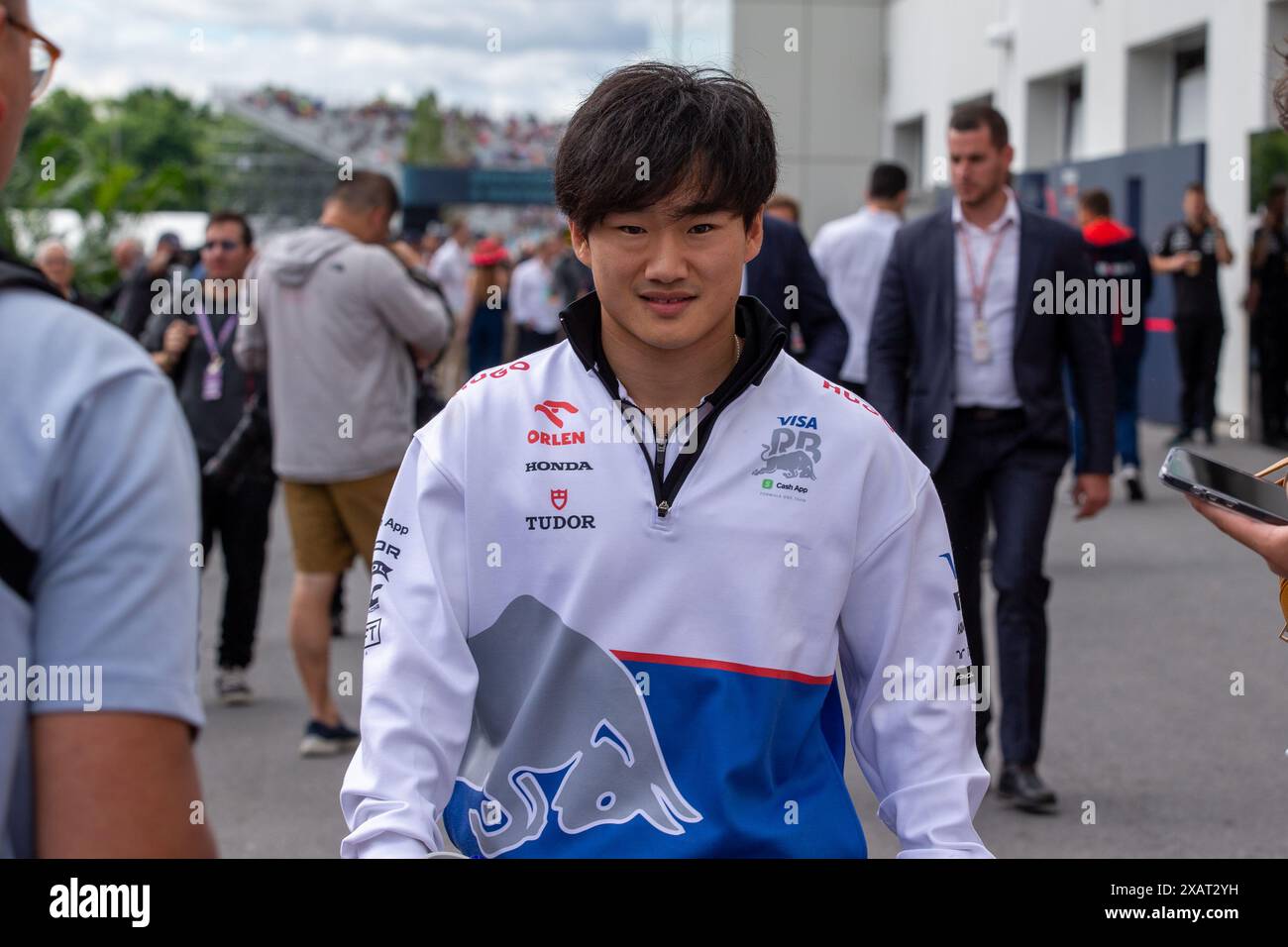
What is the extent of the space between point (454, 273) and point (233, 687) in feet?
52.7

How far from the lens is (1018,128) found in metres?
24.5

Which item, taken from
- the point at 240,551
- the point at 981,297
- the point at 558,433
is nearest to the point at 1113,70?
the point at 240,551

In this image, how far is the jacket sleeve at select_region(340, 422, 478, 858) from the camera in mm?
2172

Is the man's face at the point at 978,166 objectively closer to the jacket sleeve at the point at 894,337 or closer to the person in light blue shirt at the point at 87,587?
the jacket sleeve at the point at 894,337

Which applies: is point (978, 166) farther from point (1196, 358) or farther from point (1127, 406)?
point (1196, 358)

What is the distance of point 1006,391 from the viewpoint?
5.95m

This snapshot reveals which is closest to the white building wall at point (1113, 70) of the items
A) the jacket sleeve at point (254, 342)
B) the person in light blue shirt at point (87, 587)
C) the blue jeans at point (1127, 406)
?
the blue jeans at point (1127, 406)

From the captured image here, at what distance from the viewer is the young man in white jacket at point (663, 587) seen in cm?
227

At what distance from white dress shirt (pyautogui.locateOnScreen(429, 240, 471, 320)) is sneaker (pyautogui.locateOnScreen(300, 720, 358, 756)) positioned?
16.6 meters

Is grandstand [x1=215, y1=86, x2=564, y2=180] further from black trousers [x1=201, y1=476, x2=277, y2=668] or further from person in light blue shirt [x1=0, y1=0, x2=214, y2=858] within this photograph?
person in light blue shirt [x1=0, y1=0, x2=214, y2=858]

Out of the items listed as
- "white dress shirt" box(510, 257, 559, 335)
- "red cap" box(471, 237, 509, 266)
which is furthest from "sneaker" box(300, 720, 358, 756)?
"white dress shirt" box(510, 257, 559, 335)

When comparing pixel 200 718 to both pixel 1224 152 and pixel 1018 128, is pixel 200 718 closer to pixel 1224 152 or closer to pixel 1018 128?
pixel 1224 152

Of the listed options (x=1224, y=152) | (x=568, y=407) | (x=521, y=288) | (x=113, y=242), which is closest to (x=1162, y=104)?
(x=1224, y=152)
